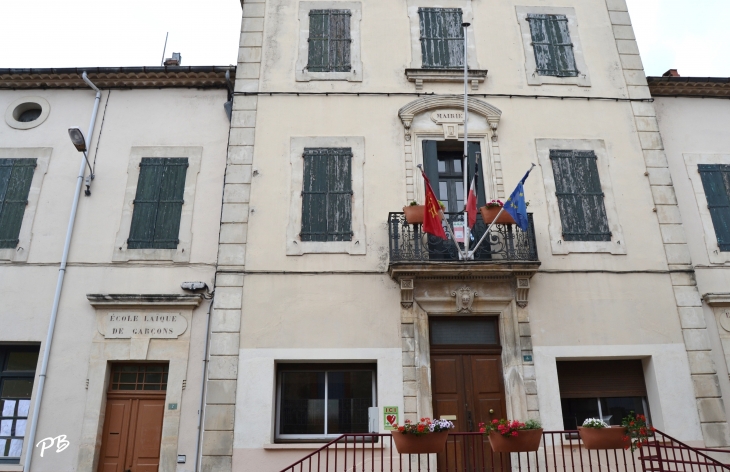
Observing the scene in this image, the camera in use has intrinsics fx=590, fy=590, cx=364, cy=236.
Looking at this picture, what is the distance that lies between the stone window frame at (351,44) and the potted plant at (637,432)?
277 inches

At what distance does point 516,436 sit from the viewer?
7.22m

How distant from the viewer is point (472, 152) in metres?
10.3

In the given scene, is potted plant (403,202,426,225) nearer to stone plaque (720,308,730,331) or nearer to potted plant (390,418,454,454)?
potted plant (390,418,454,454)

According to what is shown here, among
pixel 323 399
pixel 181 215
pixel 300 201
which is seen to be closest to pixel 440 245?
pixel 300 201

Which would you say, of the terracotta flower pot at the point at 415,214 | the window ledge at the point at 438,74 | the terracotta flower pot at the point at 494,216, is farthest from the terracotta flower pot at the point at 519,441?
the window ledge at the point at 438,74

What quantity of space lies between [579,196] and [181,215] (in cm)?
672

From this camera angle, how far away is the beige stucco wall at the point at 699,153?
9531mm

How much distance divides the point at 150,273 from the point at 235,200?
1801 millimetres

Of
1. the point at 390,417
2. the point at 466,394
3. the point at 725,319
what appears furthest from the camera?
the point at 725,319

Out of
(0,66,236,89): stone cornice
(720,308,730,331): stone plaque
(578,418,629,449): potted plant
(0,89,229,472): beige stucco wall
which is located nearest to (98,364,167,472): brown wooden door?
(0,89,229,472): beige stucco wall

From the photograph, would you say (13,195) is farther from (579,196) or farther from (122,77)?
(579,196)

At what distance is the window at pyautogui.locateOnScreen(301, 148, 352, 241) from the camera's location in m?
9.59

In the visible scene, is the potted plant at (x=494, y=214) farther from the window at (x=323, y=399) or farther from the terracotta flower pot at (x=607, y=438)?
the terracotta flower pot at (x=607, y=438)

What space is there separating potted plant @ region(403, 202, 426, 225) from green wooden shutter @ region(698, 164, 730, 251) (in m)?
5.27
